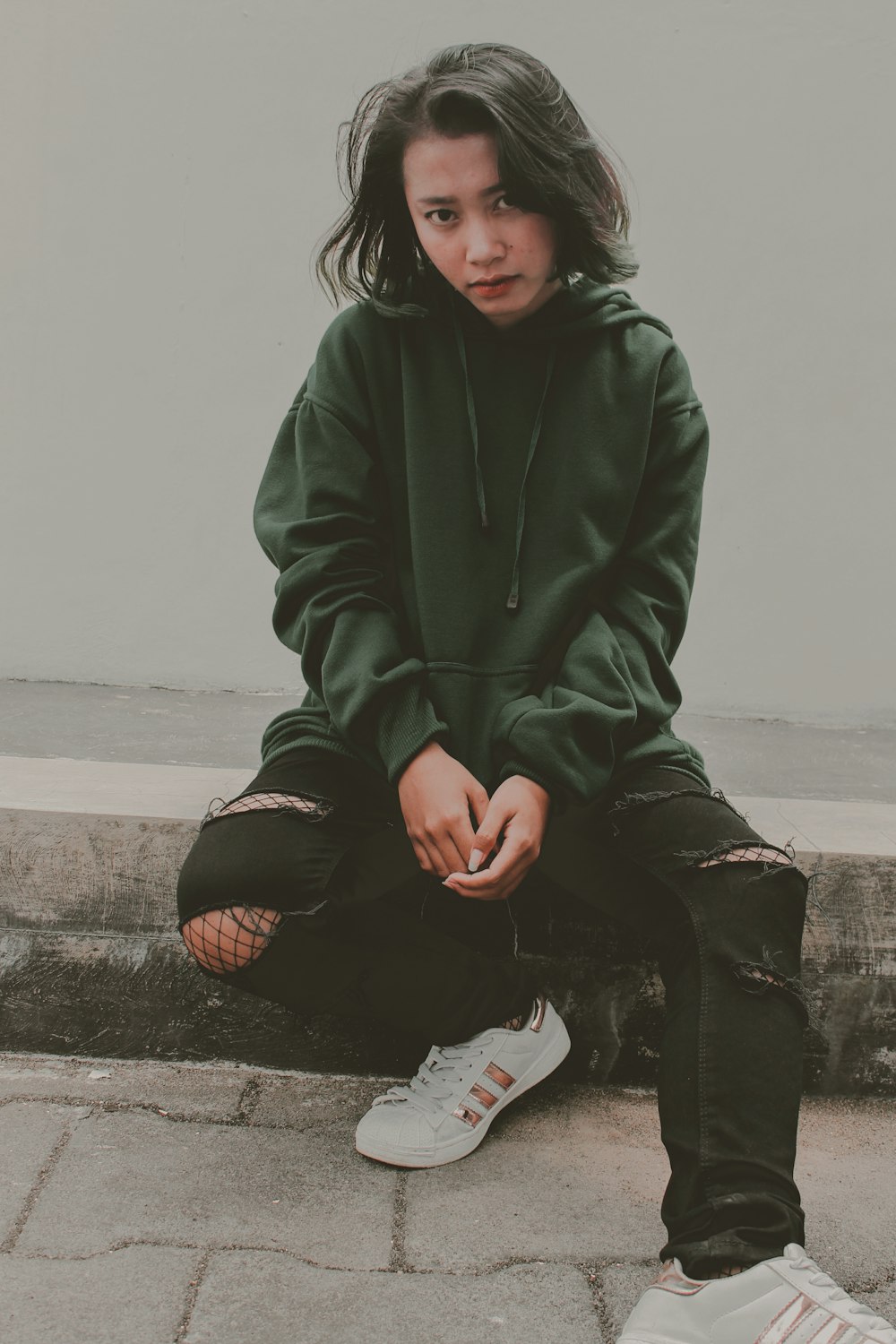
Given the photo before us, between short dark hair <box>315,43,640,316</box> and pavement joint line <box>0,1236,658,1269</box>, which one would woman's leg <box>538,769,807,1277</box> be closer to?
pavement joint line <box>0,1236,658,1269</box>

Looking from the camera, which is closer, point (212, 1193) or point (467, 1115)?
point (212, 1193)

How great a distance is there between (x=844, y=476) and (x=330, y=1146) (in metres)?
2.64

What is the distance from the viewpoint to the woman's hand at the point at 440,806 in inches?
57.2

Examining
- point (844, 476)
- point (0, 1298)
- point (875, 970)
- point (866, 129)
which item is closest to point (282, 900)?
point (0, 1298)

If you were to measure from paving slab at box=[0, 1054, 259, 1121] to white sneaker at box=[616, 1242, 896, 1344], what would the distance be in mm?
735

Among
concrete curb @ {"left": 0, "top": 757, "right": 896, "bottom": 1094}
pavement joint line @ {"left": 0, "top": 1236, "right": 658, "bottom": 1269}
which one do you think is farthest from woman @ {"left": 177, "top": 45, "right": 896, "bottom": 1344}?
pavement joint line @ {"left": 0, "top": 1236, "right": 658, "bottom": 1269}

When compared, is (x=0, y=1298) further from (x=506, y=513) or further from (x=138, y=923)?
(x=506, y=513)

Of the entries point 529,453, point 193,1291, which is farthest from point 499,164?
point 193,1291

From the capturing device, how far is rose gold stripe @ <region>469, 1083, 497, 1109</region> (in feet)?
5.41

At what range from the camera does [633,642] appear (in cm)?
165

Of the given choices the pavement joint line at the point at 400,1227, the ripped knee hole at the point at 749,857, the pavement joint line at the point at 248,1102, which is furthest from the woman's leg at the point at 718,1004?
the pavement joint line at the point at 248,1102

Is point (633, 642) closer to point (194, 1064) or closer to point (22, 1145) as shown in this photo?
point (194, 1064)

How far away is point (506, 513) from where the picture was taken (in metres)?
1.71

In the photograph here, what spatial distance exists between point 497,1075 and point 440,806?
46 centimetres
